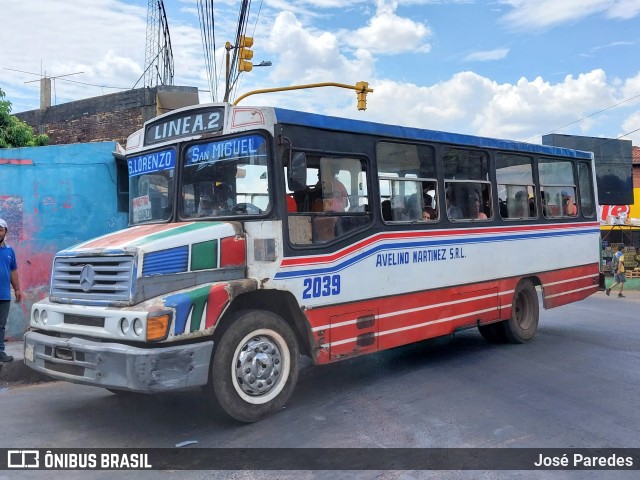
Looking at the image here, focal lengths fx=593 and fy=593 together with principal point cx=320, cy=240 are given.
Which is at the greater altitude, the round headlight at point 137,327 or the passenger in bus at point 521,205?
the passenger in bus at point 521,205

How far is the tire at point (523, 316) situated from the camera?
353 inches

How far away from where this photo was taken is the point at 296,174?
5.67 m

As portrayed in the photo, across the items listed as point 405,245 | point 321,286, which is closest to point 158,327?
point 321,286

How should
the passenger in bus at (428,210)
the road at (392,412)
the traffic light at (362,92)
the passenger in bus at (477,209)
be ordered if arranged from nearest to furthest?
1. the road at (392,412)
2. the passenger in bus at (428,210)
3. the passenger in bus at (477,209)
4. the traffic light at (362,92)

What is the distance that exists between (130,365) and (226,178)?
201 cm

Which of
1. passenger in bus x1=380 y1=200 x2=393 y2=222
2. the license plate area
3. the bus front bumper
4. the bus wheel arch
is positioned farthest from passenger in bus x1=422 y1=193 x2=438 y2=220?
the license plate area

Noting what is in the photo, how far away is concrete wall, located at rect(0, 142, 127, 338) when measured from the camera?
946 cm

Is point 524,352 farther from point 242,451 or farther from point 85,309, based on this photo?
point 85,309

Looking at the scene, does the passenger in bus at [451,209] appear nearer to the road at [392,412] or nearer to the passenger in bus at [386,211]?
the passenger in bus at [386,211]

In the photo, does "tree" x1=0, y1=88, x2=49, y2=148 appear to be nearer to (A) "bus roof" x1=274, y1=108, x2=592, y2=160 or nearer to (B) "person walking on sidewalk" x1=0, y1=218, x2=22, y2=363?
(B) "person walking on sidewalk" x1=0, y1=218, x2=22, y2=363

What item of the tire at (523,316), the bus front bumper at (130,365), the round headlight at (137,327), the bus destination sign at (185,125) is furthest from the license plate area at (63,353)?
the tire at (523,316)

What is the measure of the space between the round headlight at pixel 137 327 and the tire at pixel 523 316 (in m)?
6.05

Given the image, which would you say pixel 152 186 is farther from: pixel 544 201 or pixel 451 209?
pixel 544 201

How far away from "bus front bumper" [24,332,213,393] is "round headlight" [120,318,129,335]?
0.40 feet
